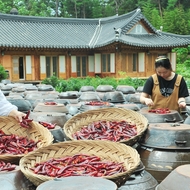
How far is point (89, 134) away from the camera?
4.50 metres

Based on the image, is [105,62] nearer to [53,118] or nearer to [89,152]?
[53,118]

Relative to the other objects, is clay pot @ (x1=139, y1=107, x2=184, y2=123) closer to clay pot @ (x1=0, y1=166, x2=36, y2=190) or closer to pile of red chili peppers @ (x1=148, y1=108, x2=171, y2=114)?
pile of red chili peppers @ (x1=148, y1=108, x2=171, y2=114)

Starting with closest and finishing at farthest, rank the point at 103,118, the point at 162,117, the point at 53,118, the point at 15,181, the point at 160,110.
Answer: the point at 15,181 → the point at 103,118 → the point at 162,117 → the point at 160,110 → the point at 53,118

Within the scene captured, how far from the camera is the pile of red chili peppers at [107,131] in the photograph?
4316 mm

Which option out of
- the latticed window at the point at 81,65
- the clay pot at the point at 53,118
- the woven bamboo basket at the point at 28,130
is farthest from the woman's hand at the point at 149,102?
the latticed window at the point at 81,65

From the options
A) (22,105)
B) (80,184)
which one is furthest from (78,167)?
(22,105)

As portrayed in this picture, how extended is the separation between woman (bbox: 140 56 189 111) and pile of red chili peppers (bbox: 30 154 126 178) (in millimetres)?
2101

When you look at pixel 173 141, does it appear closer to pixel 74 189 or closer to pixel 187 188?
pixel 187 188

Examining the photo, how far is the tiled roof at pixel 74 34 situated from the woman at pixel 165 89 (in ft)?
63.5

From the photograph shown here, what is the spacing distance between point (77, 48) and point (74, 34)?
3241mm

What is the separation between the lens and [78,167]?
10.6 ft

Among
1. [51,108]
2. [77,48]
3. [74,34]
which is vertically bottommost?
[51,108]

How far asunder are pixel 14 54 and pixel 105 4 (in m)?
33.1

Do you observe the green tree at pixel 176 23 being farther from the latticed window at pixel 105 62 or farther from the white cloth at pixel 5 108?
the white cloth at pixel 5 108
